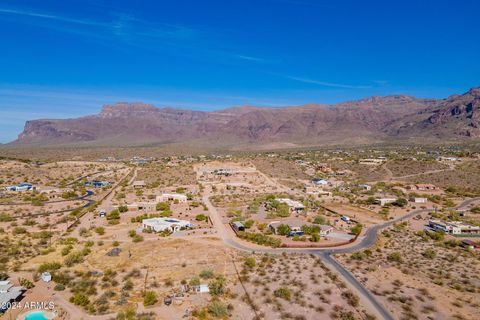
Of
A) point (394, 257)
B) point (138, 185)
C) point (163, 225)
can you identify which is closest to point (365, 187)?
point (394, 257)

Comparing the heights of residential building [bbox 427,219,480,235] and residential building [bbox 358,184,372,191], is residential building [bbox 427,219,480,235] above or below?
below

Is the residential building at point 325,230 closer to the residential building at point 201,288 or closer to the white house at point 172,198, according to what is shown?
the residential building at point 201,288

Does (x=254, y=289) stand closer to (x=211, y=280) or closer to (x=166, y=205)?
(x=211, y=280)

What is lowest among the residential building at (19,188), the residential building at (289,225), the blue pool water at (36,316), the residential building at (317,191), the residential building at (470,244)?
the blue pool water at (36,316)

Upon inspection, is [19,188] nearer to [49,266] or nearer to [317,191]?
[49,266]

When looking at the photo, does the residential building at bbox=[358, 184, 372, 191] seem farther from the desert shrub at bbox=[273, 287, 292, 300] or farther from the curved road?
the desert shrub at bbox=[273, 287, 292, 300]

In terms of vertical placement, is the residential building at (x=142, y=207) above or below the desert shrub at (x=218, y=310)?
above

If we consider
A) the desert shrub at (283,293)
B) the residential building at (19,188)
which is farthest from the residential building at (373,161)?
the residential building at (19,188)

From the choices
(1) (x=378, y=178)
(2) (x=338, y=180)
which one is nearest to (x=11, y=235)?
(2) (x=338, y=180)

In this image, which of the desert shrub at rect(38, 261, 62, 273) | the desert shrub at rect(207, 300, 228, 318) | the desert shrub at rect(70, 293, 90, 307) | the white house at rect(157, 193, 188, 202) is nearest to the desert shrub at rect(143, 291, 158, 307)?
the desert shrub at rect(70, 293, 90, 307)
